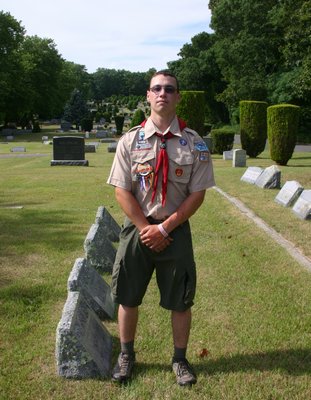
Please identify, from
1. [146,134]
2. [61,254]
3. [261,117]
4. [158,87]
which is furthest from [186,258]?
[261,117]

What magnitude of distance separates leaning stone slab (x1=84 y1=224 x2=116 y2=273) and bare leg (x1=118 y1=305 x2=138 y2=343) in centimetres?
204

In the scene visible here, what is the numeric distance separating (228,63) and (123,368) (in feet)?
141

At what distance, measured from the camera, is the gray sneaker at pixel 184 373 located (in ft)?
10.1

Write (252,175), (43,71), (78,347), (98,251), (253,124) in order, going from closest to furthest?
(78,347) → (98,251) → (252,175) → (253,124) → (43,71)

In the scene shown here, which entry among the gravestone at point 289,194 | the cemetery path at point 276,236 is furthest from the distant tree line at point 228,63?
the cemetery path at point 276,236

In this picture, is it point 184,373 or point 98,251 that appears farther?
point 98,251

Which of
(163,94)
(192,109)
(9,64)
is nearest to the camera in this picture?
(163,94)

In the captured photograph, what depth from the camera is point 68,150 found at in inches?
756

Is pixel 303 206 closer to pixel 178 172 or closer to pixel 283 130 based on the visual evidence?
pixel 178 172

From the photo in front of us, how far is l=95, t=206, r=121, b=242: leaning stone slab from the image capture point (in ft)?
19.2

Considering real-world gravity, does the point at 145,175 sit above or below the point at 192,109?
below

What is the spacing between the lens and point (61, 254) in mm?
6105

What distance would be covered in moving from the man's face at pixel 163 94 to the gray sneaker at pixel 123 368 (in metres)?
1.73

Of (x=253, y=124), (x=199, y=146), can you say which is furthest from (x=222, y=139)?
(x=199, y=146)
